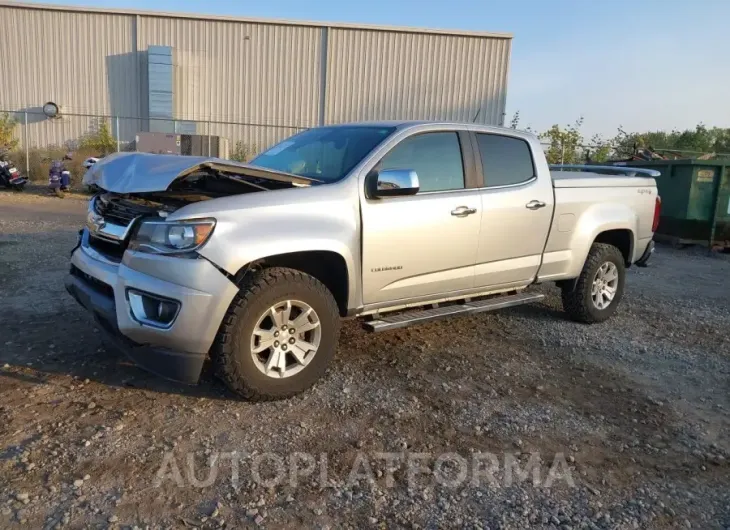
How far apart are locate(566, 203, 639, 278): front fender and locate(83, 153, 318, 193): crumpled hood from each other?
280cm

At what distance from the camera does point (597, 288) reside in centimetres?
585

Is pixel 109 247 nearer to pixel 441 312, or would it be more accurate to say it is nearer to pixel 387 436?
pixel 387 436

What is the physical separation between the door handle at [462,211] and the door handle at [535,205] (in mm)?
709

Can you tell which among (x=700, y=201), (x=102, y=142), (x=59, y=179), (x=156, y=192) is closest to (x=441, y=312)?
(x=156, y=192)

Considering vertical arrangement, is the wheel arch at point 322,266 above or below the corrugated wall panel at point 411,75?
below

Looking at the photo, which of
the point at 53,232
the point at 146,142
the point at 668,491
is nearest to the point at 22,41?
the point at 146,142

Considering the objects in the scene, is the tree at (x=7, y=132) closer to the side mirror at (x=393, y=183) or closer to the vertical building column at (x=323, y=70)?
the vertical building column at (x=323, y=70)

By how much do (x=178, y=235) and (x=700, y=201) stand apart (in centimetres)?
1118

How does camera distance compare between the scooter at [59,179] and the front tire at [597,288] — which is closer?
the front tire at [597,288]

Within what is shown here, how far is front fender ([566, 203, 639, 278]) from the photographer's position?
549 cm

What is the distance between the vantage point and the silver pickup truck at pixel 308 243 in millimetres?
3312

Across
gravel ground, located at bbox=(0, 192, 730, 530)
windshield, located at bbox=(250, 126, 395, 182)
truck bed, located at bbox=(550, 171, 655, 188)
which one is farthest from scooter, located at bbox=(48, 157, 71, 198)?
truck bed, located at bbox=(550, 171, 655, 188)

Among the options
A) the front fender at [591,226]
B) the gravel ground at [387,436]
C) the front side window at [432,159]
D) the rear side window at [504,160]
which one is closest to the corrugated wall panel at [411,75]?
the front fender at [591,226]

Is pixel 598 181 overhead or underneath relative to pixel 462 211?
overhead
